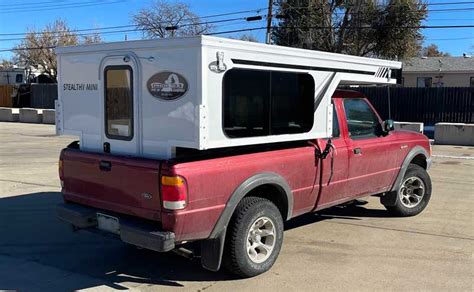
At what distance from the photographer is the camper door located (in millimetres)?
4820

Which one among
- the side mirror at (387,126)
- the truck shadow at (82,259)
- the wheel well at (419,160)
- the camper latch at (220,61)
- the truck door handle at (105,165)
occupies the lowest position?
the truck shadow at (82,259)

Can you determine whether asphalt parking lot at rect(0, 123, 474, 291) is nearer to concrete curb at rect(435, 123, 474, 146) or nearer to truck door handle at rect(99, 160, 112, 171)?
truck door handle at rect(99, 160, 112, 171)

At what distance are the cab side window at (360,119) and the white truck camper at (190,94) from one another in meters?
0.63

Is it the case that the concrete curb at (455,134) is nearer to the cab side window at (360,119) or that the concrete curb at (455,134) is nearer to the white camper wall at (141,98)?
the cab side window at (360,119)

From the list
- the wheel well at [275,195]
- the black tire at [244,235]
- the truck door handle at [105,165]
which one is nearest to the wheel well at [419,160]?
the wheel well at [275,195]

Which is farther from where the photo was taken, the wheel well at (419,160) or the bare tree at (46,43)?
the bare tree at (46,43)

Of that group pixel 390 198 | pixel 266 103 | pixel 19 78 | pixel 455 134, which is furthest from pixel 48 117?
pixel 266 103

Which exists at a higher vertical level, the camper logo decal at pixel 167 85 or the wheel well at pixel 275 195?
the camper logo decal at pixel 167 85

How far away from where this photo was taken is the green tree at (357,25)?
1249 inches

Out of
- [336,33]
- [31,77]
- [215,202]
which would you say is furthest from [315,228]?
[31,77]

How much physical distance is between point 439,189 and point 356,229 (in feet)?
11.8

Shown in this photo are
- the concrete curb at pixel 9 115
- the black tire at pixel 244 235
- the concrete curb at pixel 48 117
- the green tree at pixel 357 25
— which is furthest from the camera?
the green tree at pixel 357 25

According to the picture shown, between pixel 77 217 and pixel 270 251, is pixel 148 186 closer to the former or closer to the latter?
pixel 77 217

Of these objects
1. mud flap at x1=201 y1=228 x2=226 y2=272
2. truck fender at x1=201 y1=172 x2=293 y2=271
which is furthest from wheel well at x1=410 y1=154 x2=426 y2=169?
mud flap at x1=201 y1=228 x2=226 y2=272
